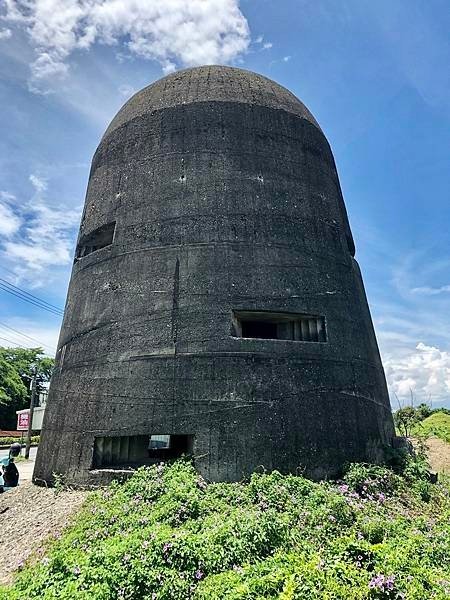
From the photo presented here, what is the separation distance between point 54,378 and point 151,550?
6015 mm

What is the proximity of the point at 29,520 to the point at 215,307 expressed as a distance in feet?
15.2

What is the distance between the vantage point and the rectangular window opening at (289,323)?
8402 mm

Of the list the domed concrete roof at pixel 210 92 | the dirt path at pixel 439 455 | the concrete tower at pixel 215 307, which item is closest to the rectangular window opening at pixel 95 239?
the concrete tower at pixel 215 307

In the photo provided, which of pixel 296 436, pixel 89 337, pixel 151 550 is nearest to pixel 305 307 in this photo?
pixel 296 436

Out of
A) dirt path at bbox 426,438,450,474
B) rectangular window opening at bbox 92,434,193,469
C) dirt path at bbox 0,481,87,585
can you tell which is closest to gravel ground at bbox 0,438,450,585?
dirt path at bbox 0,481,87,585

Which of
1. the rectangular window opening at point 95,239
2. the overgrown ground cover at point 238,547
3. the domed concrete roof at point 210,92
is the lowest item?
the overgrown ground cover at point 238,547

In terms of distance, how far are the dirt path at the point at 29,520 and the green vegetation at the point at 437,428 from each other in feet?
53.4

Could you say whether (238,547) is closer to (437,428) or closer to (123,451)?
(123,451)

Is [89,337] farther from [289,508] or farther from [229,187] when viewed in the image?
[289,508]

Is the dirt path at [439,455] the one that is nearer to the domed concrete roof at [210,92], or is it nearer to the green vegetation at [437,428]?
the green vegetation at [437,428]

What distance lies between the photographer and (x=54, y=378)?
960 cm

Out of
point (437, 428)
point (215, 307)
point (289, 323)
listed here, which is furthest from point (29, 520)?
point (437, 428)

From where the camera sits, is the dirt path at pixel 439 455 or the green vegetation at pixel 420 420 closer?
Answer: the dirt path at pixel 439 455

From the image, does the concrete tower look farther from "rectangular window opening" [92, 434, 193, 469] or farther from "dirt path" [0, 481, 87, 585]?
"dirt path" [0, 481, 87, 585]
